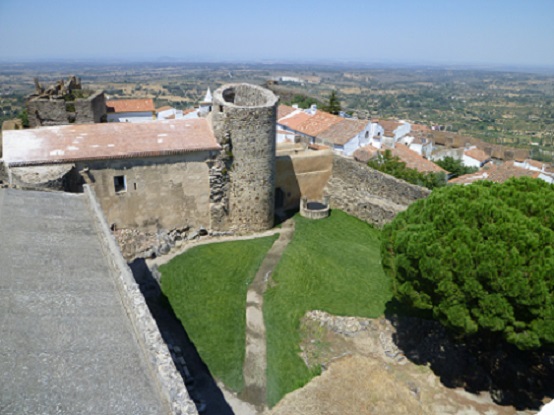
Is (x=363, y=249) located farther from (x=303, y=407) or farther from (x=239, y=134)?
(x=303, y=407)

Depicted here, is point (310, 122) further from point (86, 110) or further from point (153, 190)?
point (153, 190)

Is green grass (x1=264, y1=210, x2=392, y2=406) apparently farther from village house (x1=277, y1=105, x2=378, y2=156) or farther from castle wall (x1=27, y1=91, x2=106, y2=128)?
castle wall (x1=27, y1=91, x2=106, y2=128)

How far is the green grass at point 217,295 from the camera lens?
1412 cm

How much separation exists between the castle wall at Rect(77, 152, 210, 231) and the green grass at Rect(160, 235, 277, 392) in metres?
2.03

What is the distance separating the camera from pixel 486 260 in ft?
35.0

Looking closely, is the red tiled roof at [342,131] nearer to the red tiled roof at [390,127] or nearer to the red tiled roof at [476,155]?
the red tiled roof at [390,127]

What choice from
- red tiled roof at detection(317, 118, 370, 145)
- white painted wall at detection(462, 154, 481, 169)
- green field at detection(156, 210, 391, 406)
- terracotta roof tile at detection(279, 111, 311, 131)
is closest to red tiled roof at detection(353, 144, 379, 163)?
red tiled roof at detection(317, 118, 370, 145)

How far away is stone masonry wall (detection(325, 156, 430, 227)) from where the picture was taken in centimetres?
2211

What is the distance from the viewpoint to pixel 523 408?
1233cm

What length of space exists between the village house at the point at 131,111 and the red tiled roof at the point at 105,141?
24652 millimetres

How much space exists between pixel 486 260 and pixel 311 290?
23.8ft


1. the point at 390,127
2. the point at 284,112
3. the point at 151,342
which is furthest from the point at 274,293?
the point at 390,127

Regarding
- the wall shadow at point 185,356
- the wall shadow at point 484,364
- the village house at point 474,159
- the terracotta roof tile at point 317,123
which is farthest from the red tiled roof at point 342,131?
the wall shadow at point 484,364

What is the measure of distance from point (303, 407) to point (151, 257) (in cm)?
992
